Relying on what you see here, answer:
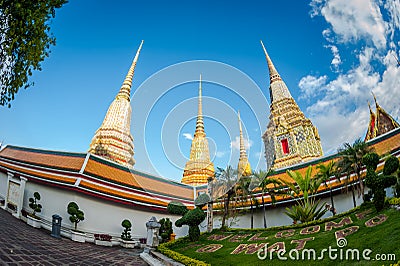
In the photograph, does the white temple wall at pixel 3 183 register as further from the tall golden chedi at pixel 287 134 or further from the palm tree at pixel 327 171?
the tall golden chedi at pixel 287 134

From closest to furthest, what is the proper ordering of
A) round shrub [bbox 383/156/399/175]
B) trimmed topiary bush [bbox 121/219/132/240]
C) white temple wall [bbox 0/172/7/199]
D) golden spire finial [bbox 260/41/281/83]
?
round shrub [bbox 383/156/399/175] < trimmed topiary bush [bbox 121/219/132/240] < white temple wall [bbox 0/172/7/199] < golden spire finial [bbox 260/41/281/83]

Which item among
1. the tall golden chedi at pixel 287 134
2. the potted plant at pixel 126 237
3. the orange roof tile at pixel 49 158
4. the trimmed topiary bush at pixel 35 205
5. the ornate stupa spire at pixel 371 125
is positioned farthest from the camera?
the tall golden chedi at pixel 287 134

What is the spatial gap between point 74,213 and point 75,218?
0.25 meters

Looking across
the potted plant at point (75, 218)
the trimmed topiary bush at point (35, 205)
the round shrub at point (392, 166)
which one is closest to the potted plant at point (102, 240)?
the potted plant at point (75, 218)

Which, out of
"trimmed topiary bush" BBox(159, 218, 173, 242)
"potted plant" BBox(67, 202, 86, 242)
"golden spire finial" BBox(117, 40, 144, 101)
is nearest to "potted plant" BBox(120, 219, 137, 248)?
"trimmed topiary bush" BBox(159, 218, 173, 242)

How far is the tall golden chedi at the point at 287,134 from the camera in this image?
99.5 feet

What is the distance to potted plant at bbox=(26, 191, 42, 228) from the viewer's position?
13.3m

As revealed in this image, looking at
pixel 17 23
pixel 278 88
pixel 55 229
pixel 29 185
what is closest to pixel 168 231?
pixel 55 229

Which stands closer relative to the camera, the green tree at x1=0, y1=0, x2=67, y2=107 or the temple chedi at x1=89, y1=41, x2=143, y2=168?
the green tree at x1=0, y1=0, x2=67, y2=107

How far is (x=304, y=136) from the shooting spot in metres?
31.0

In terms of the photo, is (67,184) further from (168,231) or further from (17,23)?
(17,23)

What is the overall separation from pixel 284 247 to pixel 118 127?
75.6 feet

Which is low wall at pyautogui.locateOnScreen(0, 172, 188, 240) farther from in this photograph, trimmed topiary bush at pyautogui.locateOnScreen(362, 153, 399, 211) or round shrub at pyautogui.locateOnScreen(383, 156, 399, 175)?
round shrub at pyautogui.locateOnScreen(383, 156, 399, 175)

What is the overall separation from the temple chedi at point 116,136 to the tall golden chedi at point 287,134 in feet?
55.6
